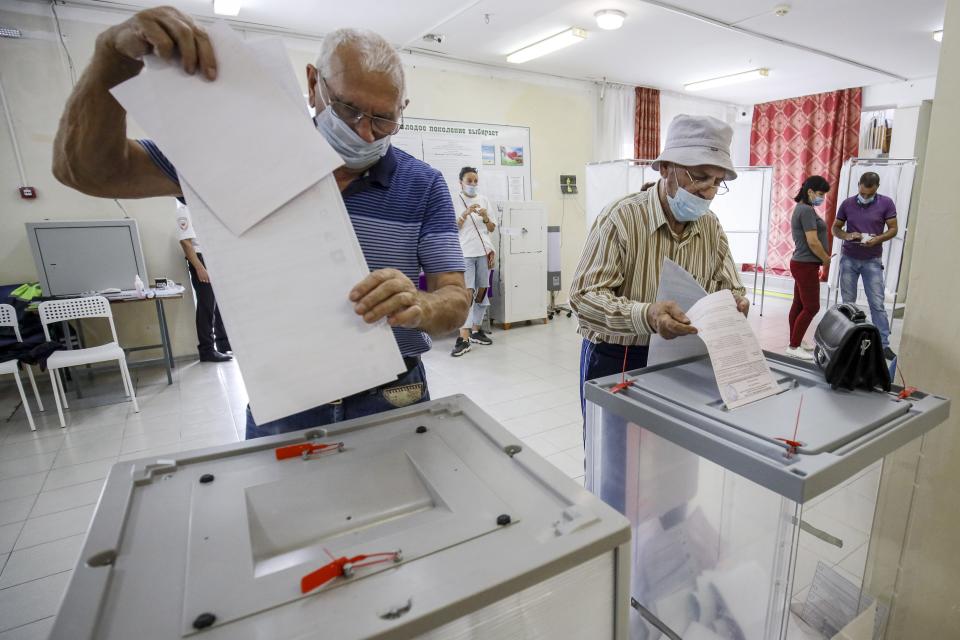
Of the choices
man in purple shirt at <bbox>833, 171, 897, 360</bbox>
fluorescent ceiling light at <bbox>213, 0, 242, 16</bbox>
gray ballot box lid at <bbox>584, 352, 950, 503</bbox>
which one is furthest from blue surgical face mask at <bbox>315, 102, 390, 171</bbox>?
man in purple shirt at <bbox>833, 171, 897, 360</bbox>

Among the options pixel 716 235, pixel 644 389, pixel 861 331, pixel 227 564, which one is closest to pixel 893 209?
pixel 716 235

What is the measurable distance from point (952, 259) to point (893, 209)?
14.4 ft

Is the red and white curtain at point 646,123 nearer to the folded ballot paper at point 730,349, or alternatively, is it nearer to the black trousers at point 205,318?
the black trousers at point 205,318

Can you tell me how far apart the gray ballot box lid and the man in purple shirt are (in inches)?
177

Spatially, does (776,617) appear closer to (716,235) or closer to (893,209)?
(716,235)

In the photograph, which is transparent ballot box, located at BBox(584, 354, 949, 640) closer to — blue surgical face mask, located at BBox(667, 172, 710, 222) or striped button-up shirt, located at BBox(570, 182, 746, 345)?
striped button-up shirt, located at BBox(570, 182, 746, 345)

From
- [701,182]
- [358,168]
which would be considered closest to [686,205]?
[701,182]

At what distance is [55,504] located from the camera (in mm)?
2508

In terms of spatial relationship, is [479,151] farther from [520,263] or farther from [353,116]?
[353,116]

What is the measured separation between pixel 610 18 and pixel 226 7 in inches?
122

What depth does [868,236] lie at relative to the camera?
4.67 meters

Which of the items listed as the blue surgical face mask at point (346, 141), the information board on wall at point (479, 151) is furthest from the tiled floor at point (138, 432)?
the information board on wall at point (479, 151)

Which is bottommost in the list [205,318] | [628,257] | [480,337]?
[480,337]

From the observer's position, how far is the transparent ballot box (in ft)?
2.83
